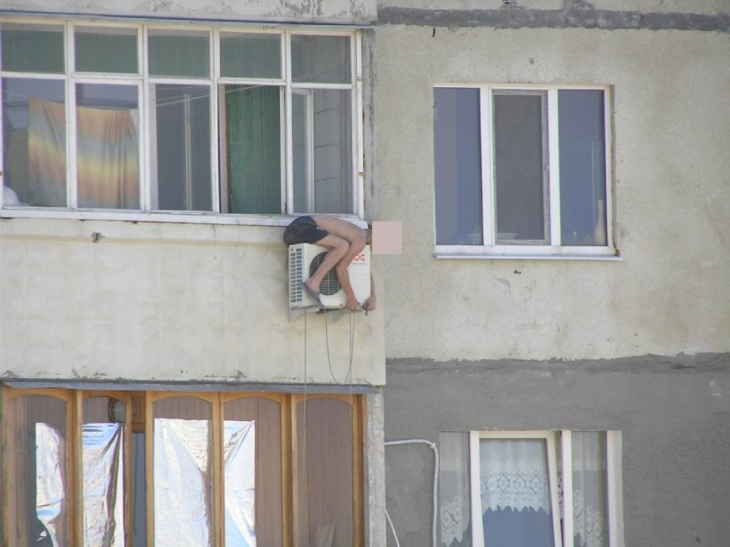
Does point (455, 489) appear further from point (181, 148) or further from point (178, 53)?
point (178, 53)

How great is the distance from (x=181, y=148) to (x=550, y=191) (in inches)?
150

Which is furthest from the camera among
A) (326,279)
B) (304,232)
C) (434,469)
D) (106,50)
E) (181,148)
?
(434,469)

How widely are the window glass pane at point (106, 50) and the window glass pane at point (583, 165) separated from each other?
4.41m

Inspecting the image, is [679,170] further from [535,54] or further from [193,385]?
[193,385]

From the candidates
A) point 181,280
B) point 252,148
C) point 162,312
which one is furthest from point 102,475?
point 252,148

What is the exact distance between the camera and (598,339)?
45.1 feet

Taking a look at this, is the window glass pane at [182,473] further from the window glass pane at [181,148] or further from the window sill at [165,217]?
the window glass pane at [181,148]

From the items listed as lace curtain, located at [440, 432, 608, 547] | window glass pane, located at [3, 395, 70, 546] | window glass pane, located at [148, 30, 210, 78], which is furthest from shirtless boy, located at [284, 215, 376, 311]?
window glass pane, located at [3, 395, 70, 546]

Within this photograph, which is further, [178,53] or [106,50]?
[178,53]

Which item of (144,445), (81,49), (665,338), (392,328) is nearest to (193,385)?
(144,445)

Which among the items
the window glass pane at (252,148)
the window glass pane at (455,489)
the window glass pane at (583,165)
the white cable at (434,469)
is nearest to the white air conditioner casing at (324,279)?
the window glass pane at (252,148)

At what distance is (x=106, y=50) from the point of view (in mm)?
12875

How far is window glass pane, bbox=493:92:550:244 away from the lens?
14.1m

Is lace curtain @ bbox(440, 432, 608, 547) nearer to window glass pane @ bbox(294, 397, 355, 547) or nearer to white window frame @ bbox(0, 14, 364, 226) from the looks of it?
window glass pane @ bbox(294, 397, 355, 547)
